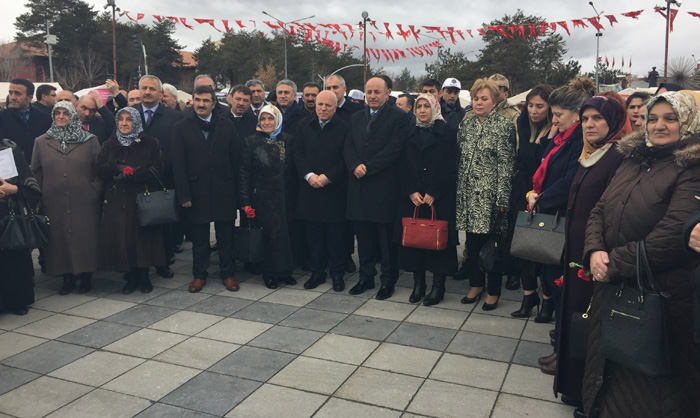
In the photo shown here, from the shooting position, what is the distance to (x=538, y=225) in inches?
155

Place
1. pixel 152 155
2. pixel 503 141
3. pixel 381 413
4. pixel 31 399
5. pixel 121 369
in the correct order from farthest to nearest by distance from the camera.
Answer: pixel 152 155 < pixel 503 141 < pixel 121 369 < pixel 31 399 < pixel 381 413

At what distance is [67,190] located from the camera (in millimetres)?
5988

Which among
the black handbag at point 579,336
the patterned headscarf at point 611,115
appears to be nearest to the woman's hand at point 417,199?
the patterned headscarf at point 611,115

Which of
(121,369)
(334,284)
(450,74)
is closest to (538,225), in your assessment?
(334,284)

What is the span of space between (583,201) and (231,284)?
401 cm

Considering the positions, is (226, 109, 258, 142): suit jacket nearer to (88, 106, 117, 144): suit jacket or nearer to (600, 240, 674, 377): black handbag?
(88, 106, 117, 144): suit jacket

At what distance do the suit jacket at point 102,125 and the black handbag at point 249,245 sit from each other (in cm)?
233

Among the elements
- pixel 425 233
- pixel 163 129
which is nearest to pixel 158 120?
pixel 163 129

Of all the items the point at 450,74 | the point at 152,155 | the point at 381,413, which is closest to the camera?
the point at 381,413

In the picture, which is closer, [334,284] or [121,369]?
[121,369]

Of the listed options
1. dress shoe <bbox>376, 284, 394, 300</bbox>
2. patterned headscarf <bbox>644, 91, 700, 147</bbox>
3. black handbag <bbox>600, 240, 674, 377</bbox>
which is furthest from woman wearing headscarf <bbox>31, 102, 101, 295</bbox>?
patterned headscarf <bbox>644, 91, 700, 147</bbox>

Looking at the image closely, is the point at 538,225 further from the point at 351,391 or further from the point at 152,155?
the point at 152,155

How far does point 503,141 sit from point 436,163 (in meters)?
0.65

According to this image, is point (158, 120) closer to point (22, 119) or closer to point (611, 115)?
point (22, 119)
